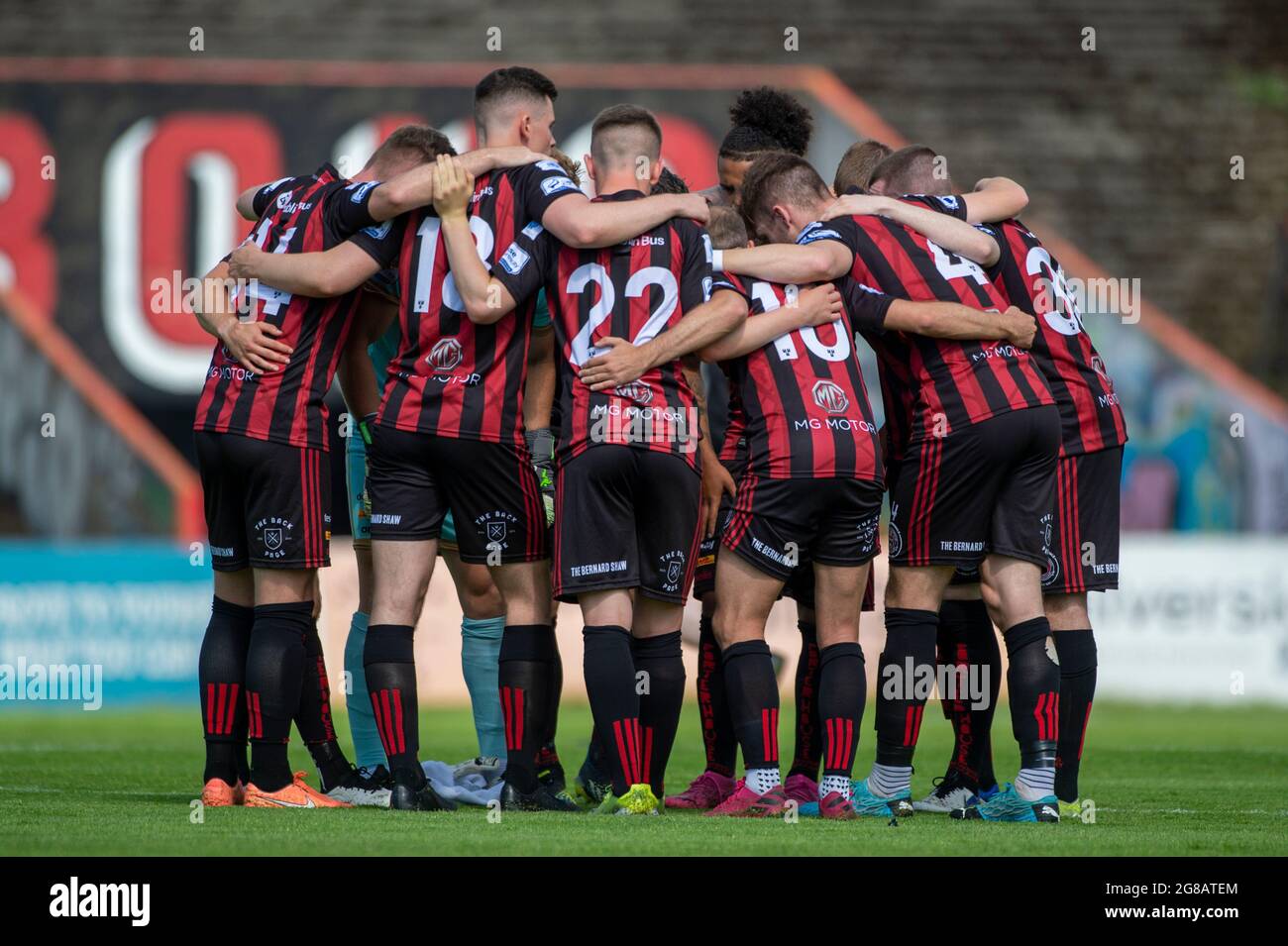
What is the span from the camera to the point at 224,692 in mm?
5980

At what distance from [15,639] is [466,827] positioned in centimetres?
852

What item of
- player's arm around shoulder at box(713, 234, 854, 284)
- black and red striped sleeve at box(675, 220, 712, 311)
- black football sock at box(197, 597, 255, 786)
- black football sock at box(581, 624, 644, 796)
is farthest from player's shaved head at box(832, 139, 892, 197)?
black football sock at box(197, 597, 255, 786)

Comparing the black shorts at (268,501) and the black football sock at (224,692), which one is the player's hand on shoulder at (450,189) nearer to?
the black shorts at (268,501)

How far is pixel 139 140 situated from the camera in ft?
54.8

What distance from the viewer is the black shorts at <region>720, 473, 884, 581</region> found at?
581cm

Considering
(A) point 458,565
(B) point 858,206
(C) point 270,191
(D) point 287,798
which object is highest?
(C) point 270,191

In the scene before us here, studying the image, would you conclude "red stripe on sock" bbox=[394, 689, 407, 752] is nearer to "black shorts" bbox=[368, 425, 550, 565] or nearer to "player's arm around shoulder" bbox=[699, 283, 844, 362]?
"black shorts" bbox=[368, 425, 550, 565]

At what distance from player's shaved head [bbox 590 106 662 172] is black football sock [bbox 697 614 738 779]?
1840 millimetres

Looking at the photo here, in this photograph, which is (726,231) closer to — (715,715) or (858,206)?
(858,206)

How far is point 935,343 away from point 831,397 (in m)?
0.46

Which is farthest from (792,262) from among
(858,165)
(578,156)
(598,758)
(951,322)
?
(578,156)

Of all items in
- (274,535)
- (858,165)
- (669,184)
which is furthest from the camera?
(858,165)

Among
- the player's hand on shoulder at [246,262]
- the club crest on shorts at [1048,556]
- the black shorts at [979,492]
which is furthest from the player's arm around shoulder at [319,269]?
the club crest on shorts at [1048,556]

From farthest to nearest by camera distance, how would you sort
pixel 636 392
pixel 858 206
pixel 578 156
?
pixel 578 156 < pixel 858 206 < pixel 636 392
